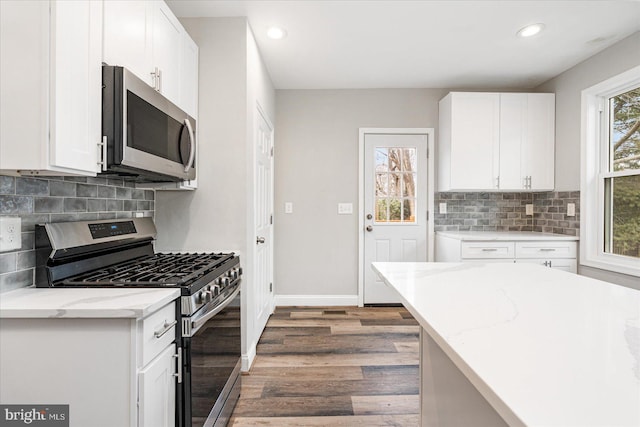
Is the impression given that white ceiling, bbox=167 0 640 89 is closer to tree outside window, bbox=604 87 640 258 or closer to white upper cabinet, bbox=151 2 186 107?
white upper cabinet, bbox=151 2 186 107

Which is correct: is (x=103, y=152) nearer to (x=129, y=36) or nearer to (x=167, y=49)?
(x=129, y=36)

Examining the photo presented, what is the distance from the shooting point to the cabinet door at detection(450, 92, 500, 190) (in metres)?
3.66

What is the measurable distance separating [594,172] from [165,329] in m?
3.58

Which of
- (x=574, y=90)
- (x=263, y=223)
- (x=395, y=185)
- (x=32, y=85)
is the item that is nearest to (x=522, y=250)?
(x=395, y=185)

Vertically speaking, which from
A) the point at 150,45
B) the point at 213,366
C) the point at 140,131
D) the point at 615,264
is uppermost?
the point at 150,45

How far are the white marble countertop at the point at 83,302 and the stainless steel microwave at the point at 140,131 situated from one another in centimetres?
50

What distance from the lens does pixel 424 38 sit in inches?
114

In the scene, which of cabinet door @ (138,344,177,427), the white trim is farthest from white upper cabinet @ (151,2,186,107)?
the white trim

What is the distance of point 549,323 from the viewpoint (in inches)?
35.3

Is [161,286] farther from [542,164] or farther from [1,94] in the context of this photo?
[542,164]

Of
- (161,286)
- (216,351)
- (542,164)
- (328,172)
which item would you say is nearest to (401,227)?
(328,172)

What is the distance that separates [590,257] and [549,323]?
9.55 ft

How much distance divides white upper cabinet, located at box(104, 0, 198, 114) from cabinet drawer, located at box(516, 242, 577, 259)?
3.04 meters

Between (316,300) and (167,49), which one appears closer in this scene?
(167,49)
